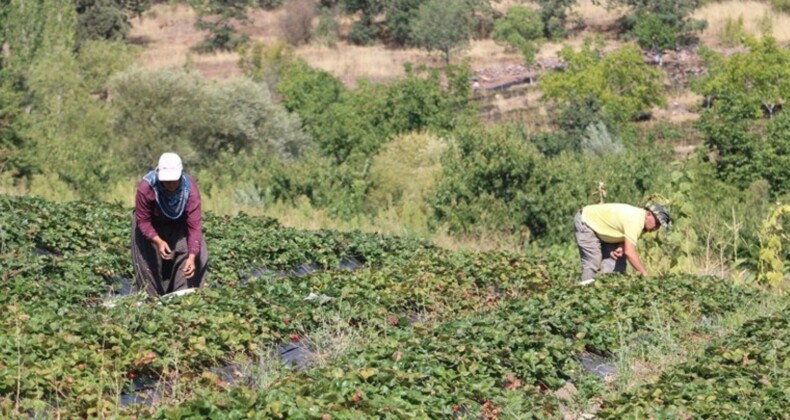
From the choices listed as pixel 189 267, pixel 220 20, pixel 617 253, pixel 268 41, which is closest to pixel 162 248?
pixel 189 267

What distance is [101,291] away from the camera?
11.9 meters

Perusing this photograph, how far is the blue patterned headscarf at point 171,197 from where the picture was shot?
34.9 feet

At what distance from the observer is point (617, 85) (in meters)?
52.1

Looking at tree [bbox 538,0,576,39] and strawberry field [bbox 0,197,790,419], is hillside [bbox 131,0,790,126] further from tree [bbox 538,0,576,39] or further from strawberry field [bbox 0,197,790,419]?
strawberry field [bbox 0,197,790,419]

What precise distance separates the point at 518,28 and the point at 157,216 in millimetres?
56365

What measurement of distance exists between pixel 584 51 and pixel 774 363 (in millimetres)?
45702

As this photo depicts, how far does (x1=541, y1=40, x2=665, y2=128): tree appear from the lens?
50469 mm

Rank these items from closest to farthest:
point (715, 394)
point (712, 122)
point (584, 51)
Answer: point (715, 394)
point (712, 122)
point (584, 51)

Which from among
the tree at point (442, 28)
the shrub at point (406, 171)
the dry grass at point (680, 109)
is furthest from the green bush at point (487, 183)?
the tree at point (442, 28)

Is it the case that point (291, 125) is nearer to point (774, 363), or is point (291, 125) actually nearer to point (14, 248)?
point (14, 248)

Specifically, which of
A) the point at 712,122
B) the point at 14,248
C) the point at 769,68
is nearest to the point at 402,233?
the point at 14,248

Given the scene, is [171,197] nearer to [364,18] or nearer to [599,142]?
[599,142]

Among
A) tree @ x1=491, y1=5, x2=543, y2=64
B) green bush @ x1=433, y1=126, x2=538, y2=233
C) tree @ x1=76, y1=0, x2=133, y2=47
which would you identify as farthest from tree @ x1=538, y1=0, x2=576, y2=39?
green bush @ x1=433, y1=126, x2=538, y2=233

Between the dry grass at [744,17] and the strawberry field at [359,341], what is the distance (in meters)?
52.6
